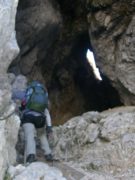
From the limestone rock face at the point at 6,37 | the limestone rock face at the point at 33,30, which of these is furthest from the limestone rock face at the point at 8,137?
the limestone rock face at the point at 33,30

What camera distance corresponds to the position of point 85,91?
21.0m

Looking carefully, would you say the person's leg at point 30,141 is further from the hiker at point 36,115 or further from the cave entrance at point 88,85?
the cave entrance at point 88,85

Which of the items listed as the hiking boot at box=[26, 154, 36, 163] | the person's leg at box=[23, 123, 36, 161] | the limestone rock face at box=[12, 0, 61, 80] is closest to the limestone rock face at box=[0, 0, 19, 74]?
the person's leg at box=[23, 123, 36, 161]

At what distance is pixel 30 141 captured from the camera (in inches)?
409

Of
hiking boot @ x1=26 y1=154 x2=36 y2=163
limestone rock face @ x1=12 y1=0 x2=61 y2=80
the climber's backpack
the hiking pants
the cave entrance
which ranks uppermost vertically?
limestone rock face @ x1=12 y1=0 x2=61 y2=80

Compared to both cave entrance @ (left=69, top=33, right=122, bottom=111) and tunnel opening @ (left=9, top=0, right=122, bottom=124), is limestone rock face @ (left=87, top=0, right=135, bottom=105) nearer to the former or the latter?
tunnel opening @ (left=9, top=0, right=122, bottom=124)

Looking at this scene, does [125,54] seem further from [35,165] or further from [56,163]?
[35,165]

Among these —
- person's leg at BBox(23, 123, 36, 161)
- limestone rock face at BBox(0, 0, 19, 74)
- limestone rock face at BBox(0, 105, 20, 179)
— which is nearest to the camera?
limestone rock face at BBox(0, 105, 20, 179)

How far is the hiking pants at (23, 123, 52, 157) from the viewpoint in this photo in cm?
1034

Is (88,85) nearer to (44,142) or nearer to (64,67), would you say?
(64,67)

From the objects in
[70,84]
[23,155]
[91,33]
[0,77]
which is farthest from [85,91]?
[0,77]

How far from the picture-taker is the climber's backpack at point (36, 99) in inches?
422

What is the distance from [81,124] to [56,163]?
2145mm

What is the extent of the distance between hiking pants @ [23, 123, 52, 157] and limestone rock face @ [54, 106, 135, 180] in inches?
38.8
